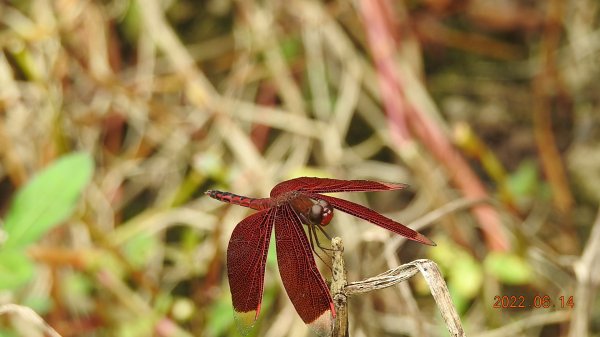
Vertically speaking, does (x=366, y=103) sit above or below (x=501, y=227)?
above

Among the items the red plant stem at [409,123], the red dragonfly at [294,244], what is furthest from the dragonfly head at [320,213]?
the red plant stem at [409,123]

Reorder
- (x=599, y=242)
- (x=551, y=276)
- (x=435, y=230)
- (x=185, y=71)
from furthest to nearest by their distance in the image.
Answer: (x=185, y=71)
(x=435, y=230)
(x=551, y=276)
(x=599, y=242)

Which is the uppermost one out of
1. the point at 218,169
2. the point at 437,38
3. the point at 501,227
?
the point at 437,38

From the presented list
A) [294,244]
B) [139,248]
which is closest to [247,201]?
[294,244]

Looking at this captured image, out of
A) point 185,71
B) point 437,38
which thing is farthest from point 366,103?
point 185,71

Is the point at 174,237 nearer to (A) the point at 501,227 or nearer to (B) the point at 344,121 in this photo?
(B) the point at 344,121

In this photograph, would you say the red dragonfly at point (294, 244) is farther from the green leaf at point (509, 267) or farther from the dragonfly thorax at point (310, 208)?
the green leaf at point (509, 267)

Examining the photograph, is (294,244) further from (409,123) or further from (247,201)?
(409,123)
